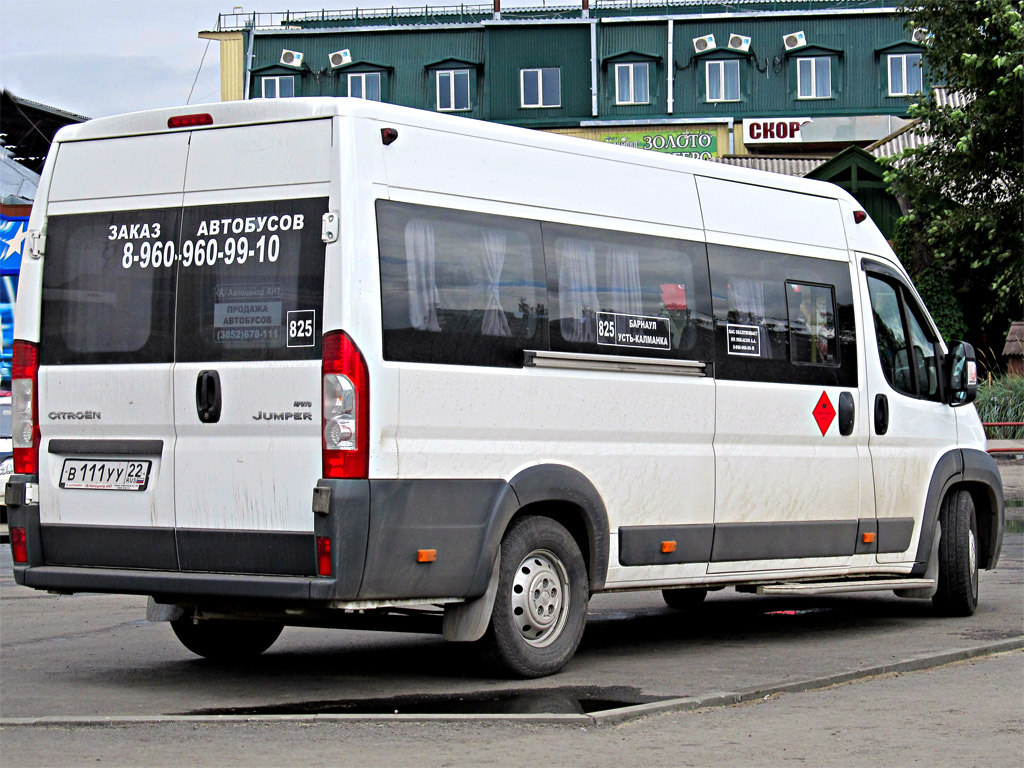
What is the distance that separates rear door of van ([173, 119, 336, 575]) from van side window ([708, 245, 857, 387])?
2838 millimetres

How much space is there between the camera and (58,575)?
7.80 meters

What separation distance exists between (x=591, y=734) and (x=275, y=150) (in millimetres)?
3099

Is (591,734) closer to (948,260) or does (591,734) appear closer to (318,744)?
(318,744)

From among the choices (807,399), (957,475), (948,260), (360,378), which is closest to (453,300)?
(360,378)

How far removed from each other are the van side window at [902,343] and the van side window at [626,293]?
1902 millimetres

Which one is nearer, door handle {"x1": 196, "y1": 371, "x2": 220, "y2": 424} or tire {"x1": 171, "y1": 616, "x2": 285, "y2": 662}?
door handle {"x1": 196, "y1": 371, "x2": 220, "y2": 424}

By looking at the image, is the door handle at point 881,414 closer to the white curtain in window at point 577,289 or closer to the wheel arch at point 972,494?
the wheel arch at point 972,494

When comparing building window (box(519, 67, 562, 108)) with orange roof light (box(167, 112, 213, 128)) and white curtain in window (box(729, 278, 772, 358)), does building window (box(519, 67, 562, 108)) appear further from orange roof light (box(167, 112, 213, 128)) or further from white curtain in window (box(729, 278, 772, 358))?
orange roof light (box(167, 112, 213, 128))

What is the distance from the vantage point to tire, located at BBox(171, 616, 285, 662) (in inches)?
348

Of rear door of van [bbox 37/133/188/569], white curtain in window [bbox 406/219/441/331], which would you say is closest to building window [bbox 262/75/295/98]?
rear door of van [bbox 37/133/188/569]

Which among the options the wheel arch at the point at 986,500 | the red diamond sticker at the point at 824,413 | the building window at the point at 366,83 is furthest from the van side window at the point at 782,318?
the building window at the point at 366,83

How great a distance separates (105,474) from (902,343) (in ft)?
18.2

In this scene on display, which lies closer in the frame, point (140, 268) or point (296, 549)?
point (296, 549)

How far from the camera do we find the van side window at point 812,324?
973cm
